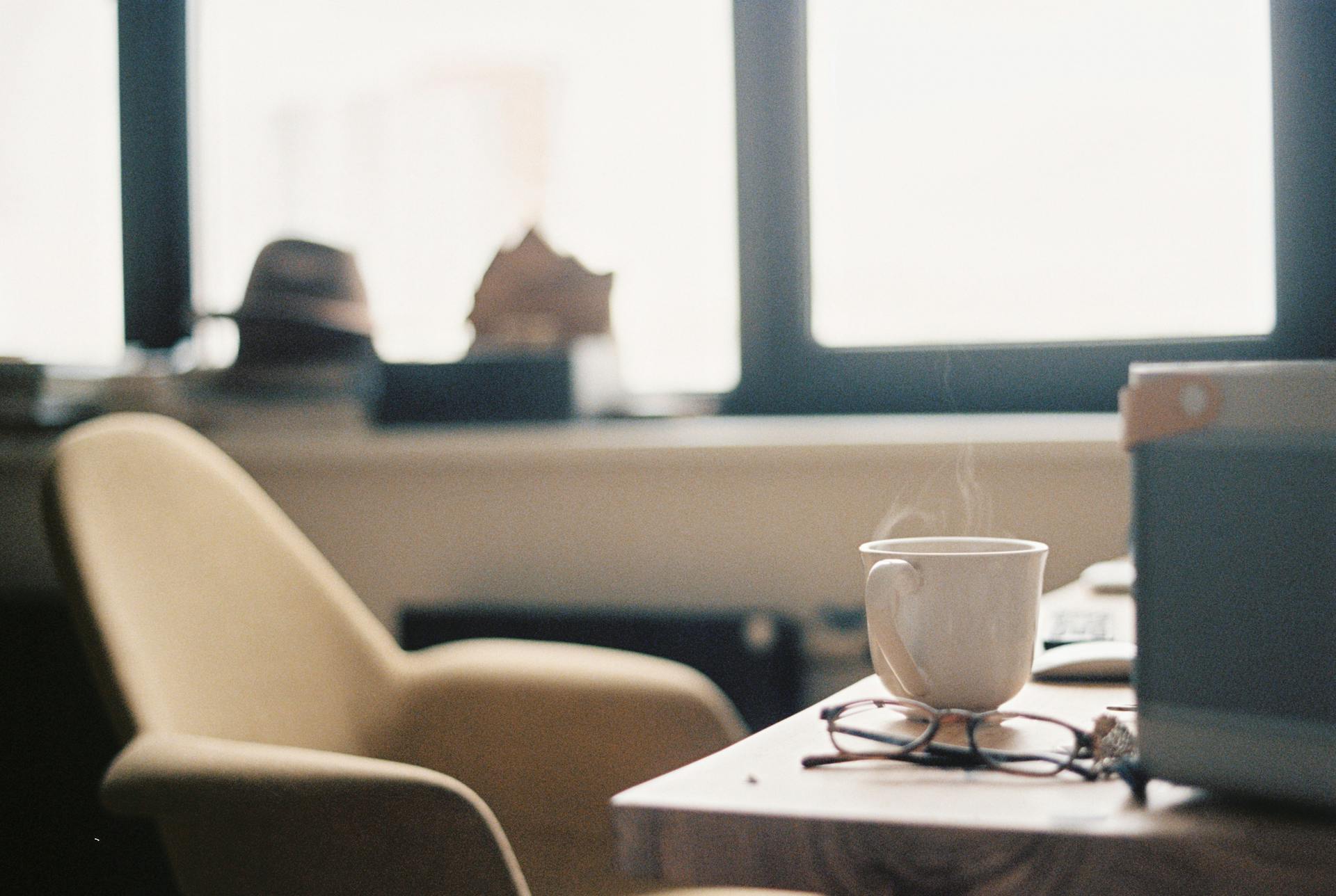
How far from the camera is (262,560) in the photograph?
4.20ft

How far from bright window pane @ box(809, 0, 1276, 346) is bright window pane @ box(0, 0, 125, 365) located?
141cm

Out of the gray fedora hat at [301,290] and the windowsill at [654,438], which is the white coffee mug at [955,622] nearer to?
the windowsill at [654,438]

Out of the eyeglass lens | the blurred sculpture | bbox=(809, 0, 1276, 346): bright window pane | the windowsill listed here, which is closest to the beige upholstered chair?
the eyeglass lens

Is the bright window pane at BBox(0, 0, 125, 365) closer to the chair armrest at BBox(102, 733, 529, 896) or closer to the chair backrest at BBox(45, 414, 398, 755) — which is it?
the chair backrest at BBox(45, 414, 398, 755)

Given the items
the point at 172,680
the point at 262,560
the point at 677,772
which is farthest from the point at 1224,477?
the point at 262,560

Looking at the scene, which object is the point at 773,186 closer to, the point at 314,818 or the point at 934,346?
the point at 934,346

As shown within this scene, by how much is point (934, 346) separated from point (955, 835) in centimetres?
149

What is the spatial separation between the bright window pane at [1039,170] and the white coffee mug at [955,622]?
1.24 meters

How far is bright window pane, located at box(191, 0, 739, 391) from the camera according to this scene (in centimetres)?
204

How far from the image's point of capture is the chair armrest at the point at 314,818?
2.70 feet

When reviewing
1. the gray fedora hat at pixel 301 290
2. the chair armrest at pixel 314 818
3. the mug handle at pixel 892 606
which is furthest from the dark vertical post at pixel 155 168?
the mug handle at pixel 892 606

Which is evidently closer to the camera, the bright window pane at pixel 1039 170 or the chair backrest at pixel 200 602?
the chair backrest at pixel 200 602

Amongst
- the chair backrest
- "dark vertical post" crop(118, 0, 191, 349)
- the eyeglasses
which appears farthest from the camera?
"dark vertical post" crop(118, 0, 191, 349)

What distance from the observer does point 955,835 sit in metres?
0.48
